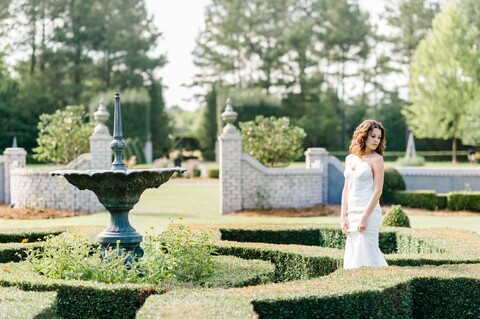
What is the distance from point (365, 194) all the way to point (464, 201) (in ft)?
43.1

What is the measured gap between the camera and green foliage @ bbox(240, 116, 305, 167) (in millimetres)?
21734

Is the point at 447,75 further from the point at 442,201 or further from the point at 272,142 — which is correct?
the point at 442,201

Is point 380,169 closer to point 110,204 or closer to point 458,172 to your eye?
point 110,204

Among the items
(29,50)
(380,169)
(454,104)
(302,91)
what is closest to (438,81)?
(454,104)

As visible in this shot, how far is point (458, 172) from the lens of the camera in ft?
71.2

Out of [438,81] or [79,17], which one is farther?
[79,17]

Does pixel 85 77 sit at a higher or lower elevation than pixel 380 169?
higher

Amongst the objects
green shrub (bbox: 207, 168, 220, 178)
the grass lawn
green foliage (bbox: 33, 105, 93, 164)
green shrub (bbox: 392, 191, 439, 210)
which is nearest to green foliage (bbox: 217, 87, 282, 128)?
green shrub (bbox: 207, 168, 220, 178)

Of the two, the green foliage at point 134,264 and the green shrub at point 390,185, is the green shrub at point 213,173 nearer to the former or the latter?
the green shrub at point 390,185

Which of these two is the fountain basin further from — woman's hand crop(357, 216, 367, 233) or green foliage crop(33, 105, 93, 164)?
green foliage crop(33, 105, 93, 164)

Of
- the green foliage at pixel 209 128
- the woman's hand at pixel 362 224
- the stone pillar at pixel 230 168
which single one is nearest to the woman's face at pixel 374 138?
the woman's hand at pixel 362 224

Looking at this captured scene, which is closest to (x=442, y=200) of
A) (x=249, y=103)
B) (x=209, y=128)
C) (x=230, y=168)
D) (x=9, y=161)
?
(x=230, y=168)

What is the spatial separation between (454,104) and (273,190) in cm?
2538

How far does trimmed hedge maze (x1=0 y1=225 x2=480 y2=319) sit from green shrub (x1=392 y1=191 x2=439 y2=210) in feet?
34.5
